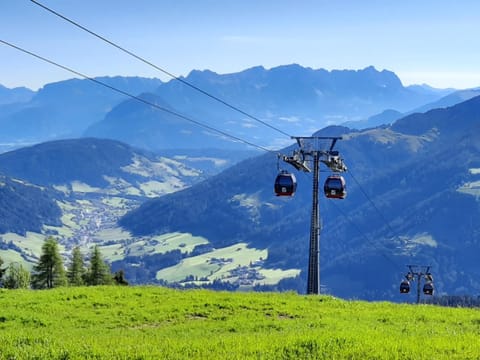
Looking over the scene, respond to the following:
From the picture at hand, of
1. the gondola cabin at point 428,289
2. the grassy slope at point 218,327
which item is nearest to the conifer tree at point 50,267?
the grassy slope at point 218,327

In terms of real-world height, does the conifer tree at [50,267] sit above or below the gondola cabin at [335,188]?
below

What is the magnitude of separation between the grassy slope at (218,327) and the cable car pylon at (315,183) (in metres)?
7.60

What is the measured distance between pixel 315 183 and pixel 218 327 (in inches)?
787

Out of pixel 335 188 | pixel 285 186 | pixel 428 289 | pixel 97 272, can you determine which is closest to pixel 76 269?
pixel 97 272

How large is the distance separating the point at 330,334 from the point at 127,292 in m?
17.4

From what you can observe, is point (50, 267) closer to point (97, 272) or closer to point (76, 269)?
point (97, 272)

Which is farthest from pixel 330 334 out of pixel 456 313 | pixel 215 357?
pixel 456 313

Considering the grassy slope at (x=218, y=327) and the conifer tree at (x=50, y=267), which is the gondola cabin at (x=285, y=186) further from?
the conifer tree at (x=50, y=267)

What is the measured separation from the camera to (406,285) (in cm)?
6812

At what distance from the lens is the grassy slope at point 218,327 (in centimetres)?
1559

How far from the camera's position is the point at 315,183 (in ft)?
132

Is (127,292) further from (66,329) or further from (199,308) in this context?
(66,329)

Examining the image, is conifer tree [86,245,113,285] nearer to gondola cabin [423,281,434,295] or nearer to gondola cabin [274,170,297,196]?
gondola cabin [423,281,434,295]

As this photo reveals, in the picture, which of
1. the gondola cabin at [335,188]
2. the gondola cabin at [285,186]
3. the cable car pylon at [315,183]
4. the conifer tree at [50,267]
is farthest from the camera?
the conifer tree at [50,267]
